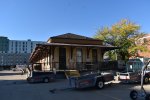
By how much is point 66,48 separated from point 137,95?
20508mm

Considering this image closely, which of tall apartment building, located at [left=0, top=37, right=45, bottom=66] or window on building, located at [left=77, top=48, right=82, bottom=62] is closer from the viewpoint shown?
window on building, located at [left=77, top=48, right=82, bottom=62]

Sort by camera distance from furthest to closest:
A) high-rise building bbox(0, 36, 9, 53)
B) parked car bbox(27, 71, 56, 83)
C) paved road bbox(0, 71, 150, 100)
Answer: high-rise building bbox(0, 36, 9, 53) → parked car bbox(27, 71, 56, 83) → paved road bbox(0, 71, 150, 100)

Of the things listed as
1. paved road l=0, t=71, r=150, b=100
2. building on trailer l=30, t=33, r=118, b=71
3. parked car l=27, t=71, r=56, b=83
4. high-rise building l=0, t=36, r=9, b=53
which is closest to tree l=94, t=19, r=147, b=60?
building on trailer l=30, t=33, r=118, b=71

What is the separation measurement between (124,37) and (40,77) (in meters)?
23.3

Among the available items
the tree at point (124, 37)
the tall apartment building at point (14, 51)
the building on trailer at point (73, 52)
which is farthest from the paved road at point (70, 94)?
the tall apartment building at point (14, 51)

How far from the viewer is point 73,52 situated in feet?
111

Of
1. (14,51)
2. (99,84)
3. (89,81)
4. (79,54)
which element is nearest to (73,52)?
(79,54)

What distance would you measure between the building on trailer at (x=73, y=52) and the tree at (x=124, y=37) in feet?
35.5

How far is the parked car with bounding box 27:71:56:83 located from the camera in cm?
2737

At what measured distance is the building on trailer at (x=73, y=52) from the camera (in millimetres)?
32219

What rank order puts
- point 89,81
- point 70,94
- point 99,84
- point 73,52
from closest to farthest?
point 70,94 → point 89,81 → point 99,84 → point 73,52

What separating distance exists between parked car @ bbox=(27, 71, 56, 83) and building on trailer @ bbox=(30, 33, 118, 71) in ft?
9.44

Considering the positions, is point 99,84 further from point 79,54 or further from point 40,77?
point 79,54

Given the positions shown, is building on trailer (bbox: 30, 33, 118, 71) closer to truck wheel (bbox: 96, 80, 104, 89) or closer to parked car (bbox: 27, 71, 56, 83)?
parked car (bbox: 27, 71, 56, 83)
